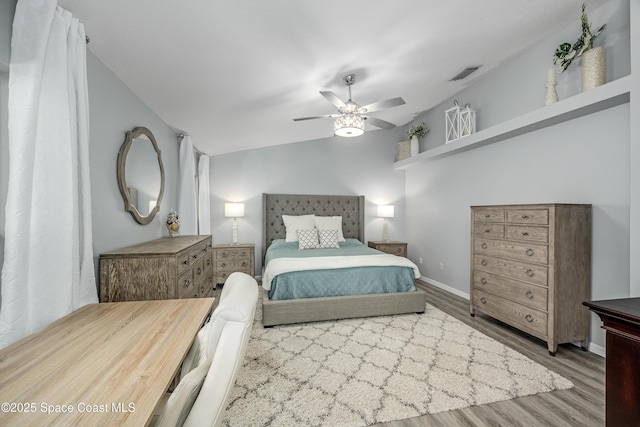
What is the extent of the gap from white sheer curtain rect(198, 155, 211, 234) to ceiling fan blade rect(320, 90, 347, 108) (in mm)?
2771

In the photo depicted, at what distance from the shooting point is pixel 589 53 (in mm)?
2293

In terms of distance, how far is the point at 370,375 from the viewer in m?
2.07

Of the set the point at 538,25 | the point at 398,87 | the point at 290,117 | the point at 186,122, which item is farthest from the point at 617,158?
the point at 186,122

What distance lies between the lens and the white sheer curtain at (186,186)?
3.74 metres

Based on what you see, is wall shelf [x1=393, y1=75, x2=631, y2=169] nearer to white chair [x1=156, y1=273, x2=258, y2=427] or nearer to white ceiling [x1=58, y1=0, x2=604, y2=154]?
white ceiling [x1=58, y1=0, x2=604, y2=154]

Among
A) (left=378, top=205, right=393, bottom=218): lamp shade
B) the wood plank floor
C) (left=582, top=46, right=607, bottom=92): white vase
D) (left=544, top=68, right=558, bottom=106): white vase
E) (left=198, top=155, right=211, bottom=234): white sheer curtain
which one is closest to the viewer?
the wood plank floor

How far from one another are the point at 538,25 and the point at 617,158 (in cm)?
144

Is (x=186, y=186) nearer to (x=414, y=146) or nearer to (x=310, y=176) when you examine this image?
(x=310, y=176)

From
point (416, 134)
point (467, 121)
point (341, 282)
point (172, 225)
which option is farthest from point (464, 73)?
point (172, 225)

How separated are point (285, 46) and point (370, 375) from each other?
2644 mm

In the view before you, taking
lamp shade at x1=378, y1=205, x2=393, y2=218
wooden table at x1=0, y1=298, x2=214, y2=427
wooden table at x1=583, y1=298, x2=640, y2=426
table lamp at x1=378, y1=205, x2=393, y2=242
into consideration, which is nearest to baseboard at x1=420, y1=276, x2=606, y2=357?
table lamp at x1=378, y1=205, x2=393, y2=242

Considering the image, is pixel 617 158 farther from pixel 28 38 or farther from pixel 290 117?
pixel 28 38

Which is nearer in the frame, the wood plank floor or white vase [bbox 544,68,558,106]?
the wood plank floor

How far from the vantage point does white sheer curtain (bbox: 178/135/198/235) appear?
374cm
